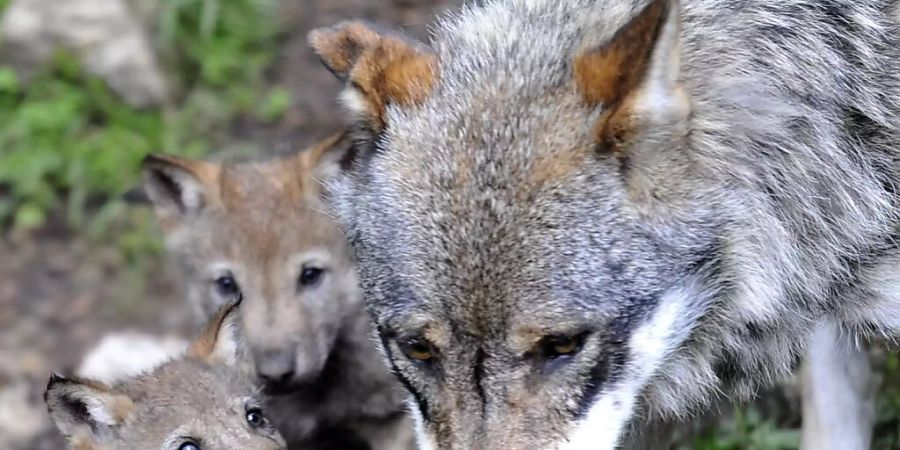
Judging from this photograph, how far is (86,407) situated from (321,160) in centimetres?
174

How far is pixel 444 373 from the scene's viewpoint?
3492 mm

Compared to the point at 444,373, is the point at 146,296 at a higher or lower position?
lower

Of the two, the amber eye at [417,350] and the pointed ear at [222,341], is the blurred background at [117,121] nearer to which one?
the pointed ear at [222,341]

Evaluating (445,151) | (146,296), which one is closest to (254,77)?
(146,296)

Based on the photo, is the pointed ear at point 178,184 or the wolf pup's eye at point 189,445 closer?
the wolf pup's eye at point 189,445

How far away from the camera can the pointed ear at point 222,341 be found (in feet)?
15.3

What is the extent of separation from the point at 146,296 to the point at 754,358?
13.9 feet

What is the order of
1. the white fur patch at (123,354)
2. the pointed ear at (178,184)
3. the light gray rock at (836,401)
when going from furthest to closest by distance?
the white fur patch at (123,354), the pointed ear at (178,184), the light gray rock at (836,401)

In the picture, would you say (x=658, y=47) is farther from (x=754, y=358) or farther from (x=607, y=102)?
(x=754, y=358)

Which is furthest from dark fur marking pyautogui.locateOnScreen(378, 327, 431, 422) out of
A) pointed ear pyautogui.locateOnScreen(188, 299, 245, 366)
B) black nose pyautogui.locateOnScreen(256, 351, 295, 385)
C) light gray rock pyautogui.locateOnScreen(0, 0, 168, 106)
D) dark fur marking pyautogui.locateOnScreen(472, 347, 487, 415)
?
light gray rock pyautogui.locateOnScreen(0, 0, 168, 106)

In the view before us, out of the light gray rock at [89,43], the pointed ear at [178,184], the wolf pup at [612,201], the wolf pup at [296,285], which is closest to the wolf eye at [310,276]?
the wolf pup at [296,285]

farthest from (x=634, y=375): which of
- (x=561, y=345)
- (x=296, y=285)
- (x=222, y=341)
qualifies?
(x=296, y=285)

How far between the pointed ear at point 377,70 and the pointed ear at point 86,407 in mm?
1343

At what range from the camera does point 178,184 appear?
230 inches
